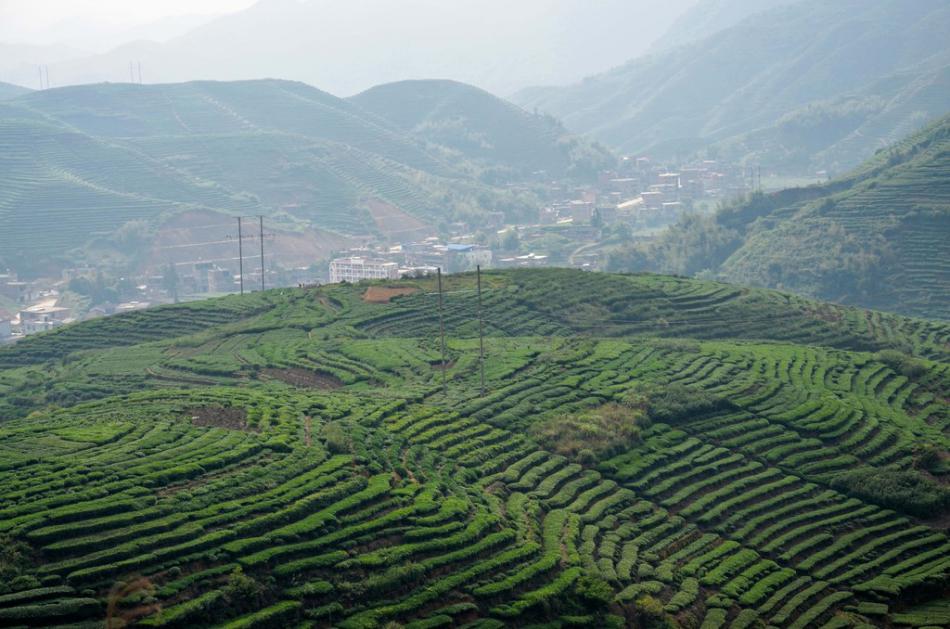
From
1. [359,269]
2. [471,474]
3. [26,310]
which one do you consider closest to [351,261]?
[359,269]

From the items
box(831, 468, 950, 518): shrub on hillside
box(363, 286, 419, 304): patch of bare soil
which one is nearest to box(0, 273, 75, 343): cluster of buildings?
box(363, 286, 419, 304): patch of bare soil

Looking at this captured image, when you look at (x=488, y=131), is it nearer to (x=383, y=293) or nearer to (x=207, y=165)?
(x=207, y=165)

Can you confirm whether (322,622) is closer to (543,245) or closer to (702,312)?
(702,312)

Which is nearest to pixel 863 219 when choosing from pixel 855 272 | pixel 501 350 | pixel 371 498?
pixel 855 272

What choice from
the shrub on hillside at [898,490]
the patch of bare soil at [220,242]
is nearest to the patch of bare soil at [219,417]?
the shrub on hillside at [898,490]

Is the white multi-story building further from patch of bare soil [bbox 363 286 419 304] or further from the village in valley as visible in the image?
patch of bare soil [bbox 363 286 419 304]

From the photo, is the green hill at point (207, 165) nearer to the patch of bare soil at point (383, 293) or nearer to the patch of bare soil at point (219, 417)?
the patch of bare soil at point (383, 293)
